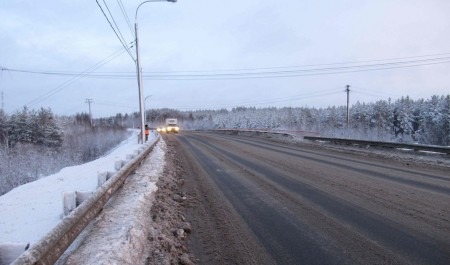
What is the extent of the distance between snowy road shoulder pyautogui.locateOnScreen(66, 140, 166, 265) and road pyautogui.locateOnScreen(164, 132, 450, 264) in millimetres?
852

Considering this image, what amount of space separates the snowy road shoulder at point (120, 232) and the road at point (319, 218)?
33.6 inches

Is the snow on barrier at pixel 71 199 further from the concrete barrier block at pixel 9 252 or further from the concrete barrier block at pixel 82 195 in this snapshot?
the concrete barrier block at pixel 9 252

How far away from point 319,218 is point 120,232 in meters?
3.61

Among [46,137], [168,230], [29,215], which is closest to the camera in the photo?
[168,230]

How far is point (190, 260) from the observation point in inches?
191

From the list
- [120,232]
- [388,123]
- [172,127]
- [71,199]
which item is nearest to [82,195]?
[71,199]

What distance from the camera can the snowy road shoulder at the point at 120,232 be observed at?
4.36m

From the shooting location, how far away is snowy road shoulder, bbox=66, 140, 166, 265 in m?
4.36

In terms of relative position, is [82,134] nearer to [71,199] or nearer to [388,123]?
[71,199]

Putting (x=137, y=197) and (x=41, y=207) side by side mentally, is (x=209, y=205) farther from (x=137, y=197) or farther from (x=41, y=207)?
(x=41, y=207)

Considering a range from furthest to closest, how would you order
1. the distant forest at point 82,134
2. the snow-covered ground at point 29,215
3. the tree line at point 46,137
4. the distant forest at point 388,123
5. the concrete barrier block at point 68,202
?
the tree line at point 46,137
the distant forest at point 388,123
the distant forest at point 82,134
the snow-covered ground at point 29,215
the concrete barrier block at point 68,202

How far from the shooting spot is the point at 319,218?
6.77 metres

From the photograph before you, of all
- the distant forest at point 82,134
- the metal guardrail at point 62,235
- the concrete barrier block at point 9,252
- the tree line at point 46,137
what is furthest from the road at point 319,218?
the tree line at point 46,137

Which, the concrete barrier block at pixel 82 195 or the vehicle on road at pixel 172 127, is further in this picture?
the vehicle on road at pixel 172 127
